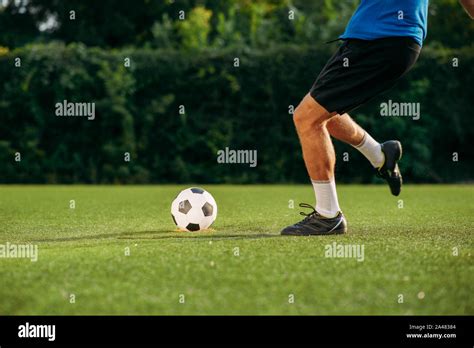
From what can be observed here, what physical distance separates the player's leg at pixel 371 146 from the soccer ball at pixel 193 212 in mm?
1259

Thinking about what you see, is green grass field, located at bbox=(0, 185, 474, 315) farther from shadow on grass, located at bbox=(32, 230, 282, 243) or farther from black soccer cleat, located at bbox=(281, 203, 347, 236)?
black soccer cleat, located at bbox=(281, 203, 347, 236)

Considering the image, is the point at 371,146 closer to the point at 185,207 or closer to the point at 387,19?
the point at 387,19

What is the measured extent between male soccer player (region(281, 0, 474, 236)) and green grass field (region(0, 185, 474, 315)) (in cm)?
61

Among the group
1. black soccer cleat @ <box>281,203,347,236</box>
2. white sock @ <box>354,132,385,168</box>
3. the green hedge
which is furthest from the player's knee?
the green hedge

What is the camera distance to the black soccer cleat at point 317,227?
5.97 m

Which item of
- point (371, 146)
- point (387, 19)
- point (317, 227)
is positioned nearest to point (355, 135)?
point (371, 146)

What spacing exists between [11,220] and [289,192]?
6.18 m

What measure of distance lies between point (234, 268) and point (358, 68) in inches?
84.8

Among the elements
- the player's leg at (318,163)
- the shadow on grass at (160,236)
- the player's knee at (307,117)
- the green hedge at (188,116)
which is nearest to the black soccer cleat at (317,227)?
the player's leg at (318,163)

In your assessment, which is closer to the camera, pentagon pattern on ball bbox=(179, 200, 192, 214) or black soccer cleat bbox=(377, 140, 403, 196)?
black soccer cleat bbox=(377, 140, 403, 196)

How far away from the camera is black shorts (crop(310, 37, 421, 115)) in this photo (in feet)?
18.7

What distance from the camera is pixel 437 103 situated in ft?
53.1

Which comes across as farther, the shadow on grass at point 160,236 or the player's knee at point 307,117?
the shadow on grass at point 160,236

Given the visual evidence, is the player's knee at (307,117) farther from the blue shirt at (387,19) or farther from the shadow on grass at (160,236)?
the shadow on grass at (160,236)
